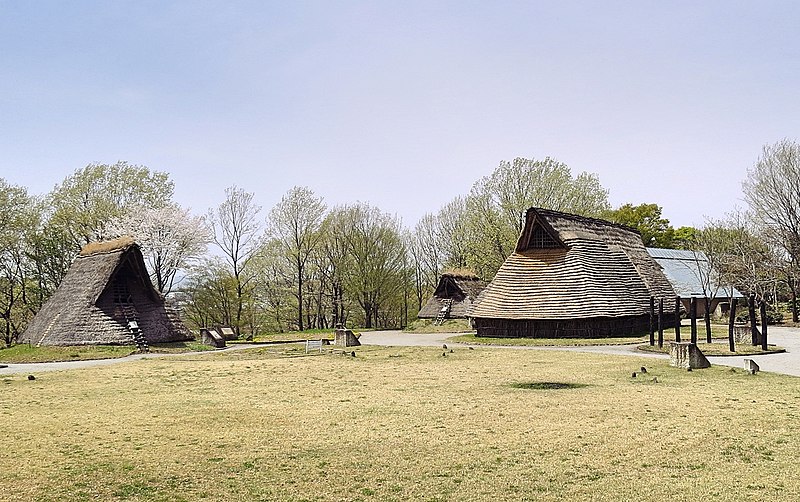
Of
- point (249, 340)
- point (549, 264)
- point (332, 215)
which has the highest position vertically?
point (332, 215)

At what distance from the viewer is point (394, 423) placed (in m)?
11.7

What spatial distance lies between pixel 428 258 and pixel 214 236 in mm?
23362

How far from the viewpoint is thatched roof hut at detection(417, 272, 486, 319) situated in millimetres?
53219

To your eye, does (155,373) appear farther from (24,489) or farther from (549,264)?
(549,264)

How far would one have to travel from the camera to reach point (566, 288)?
36.4 metres

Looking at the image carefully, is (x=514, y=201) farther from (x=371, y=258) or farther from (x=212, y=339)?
(x=212, y=339)

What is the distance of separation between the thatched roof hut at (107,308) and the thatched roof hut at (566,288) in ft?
55.6

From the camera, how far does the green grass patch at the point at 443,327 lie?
1861 inches

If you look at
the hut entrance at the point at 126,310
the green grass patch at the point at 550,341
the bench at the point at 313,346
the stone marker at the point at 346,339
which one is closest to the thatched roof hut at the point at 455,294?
the green grass patch at the point at 550,341

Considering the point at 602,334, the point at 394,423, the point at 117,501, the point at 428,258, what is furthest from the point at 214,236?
the point at 117,501

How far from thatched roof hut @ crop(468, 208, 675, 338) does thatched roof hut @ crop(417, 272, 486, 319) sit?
13.6 meters

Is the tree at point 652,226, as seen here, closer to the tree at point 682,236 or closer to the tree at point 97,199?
the tree at point 682,236

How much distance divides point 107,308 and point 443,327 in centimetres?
2317

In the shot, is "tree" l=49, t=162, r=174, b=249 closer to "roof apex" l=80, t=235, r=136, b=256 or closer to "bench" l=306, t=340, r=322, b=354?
"roof apex" l=80, t=235, r=136, b=256
